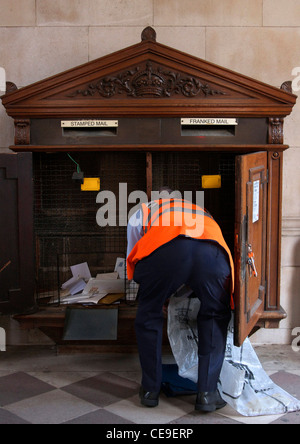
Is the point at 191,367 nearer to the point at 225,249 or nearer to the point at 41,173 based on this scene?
the point at 225,249

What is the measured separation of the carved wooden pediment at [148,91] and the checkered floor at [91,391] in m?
1.87

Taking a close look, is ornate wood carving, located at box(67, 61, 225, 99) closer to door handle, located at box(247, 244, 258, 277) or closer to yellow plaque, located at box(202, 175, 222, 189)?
yellow plaque, located at box(202, 175, 222, 189)

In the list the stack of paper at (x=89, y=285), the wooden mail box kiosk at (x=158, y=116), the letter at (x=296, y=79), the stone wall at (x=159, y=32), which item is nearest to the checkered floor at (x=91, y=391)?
the wooden mail box kiosk at (x=158, y=116)

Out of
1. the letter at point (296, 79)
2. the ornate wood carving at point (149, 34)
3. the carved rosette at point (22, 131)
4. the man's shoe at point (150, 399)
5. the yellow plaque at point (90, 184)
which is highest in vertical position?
the ornate wood carving at point (149, 34)

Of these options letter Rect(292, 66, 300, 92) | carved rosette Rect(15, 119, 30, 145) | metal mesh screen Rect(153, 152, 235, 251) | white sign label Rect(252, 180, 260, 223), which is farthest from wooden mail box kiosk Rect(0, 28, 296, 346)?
letter Rect(292, 66, 300, 92)

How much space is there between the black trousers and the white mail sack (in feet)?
0.48

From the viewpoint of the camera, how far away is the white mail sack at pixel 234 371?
305 centimetres

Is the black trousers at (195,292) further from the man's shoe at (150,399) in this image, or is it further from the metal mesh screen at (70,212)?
the metal mesh screen at (70,212)

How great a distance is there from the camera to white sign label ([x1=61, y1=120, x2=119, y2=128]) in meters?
3.71

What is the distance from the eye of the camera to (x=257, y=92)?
3648 mm
